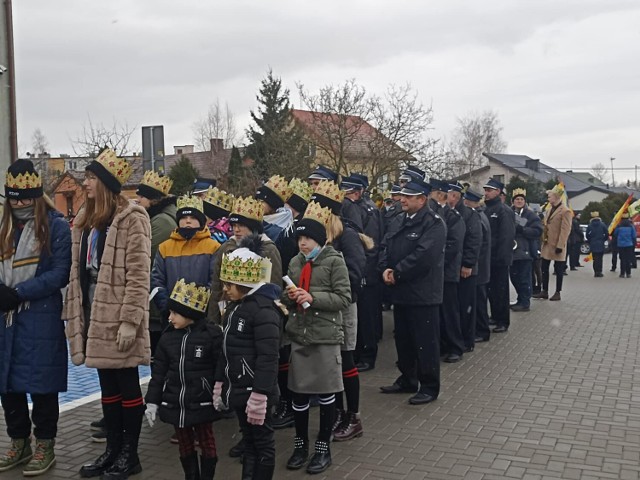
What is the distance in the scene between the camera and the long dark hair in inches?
210

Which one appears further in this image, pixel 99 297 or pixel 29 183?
pixel 29 183

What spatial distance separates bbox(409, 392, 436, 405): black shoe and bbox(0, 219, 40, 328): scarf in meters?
3.63

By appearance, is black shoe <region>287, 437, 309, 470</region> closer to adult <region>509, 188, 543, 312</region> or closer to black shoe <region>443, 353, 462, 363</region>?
black shoe <region>443, 353, 462, 363</region>

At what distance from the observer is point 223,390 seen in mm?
4496

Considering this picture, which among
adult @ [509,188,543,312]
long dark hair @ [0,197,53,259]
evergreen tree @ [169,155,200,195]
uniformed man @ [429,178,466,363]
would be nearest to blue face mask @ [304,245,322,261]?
long dark hair @ [0,197,53,259]

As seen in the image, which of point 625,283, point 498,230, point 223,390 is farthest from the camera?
point 625,283

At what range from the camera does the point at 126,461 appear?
5.18 metres

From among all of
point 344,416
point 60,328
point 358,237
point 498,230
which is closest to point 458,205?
point 498,230

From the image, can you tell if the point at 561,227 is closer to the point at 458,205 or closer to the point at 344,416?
the point at 458,205

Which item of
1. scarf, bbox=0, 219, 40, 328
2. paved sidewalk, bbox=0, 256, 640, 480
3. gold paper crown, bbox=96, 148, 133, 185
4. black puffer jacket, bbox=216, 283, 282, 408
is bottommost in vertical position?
paved sidewalk, bbox=0, 256, 640, 480

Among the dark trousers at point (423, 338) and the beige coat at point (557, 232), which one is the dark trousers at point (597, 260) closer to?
the beige coat at point (557, 232)

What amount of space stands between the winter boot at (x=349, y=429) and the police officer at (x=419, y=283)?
3.67 ft

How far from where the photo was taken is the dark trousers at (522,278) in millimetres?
13000

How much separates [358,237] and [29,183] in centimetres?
263
